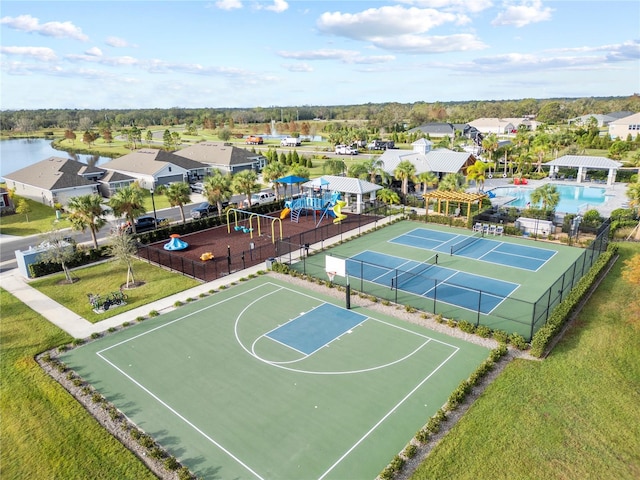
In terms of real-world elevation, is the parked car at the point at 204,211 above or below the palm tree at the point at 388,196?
below

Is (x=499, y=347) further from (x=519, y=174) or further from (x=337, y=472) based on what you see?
(x=519, y=174)

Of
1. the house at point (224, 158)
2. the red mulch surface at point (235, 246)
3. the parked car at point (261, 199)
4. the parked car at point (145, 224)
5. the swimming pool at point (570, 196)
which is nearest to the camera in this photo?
the red mulch surface at point (235, 246)

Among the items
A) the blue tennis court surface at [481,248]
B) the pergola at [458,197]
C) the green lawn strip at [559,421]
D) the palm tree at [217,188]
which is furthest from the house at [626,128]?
the green lawn strip at [559,421]

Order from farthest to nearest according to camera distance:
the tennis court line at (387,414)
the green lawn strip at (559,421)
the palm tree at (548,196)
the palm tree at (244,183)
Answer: the palm tree at (244,183)
the palm tree at (548,196)
the tennis court line at (387,414)
the green lawn strip at (559,421)

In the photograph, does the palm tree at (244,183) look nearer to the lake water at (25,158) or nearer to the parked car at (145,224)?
the parked car at (145,224)

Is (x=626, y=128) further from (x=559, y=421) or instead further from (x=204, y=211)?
(x=559, y=421)

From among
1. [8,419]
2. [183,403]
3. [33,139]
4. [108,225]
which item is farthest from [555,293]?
[33,139]
